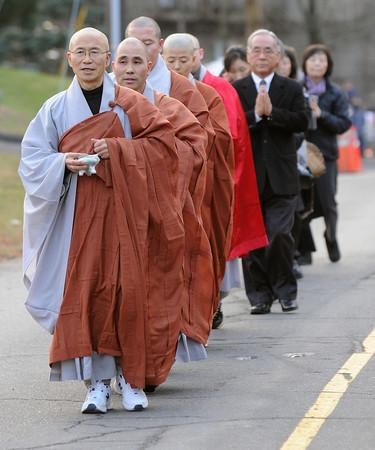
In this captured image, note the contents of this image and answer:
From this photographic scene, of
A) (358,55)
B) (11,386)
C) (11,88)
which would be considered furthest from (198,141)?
(358,55)

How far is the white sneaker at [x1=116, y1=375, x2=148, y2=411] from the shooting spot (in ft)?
22.2

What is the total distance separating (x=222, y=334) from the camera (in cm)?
919

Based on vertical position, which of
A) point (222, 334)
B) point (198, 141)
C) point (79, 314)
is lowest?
point (222, 334)

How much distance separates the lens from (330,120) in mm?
12742

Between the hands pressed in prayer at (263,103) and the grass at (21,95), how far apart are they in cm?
1884

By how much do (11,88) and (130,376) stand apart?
29.4m

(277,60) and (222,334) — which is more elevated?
(277,60)

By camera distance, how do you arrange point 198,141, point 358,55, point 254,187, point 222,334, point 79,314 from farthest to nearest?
point 358,55
point 254,187
point 222,334
point 198,141
point 79,314

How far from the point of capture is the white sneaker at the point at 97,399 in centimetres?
672

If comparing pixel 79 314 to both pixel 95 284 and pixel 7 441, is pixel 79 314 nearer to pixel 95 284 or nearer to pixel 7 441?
pixel 95 284

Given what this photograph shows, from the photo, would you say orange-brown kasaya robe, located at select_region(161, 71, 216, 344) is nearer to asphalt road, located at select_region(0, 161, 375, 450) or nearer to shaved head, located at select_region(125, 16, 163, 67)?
asphalt road, located at select_region(0, 161, 375, 450)

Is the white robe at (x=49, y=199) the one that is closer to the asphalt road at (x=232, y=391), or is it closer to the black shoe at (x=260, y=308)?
the asphalt road at (x=232, y=391)

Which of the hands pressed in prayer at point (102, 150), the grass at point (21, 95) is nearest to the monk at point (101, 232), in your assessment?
the hands pressed in prayer at point (102, 150)

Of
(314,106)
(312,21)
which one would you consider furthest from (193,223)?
(312,21)
